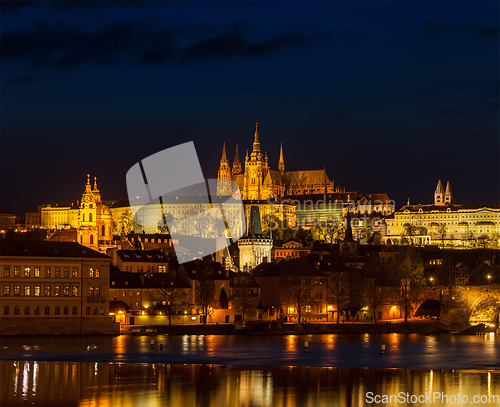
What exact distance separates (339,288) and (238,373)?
38.7 metres

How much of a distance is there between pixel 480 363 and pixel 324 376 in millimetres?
9829

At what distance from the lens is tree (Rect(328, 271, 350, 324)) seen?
67688mm

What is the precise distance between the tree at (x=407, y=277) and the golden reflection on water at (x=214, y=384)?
35.5 m

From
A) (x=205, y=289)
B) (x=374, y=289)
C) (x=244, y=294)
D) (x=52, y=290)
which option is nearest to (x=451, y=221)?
(x=374, y=289)

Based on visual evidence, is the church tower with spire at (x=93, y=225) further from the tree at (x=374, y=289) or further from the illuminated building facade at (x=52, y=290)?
the illuminated building facade at (x=52, y=290)

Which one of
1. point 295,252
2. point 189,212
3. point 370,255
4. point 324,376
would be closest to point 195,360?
point 324,376

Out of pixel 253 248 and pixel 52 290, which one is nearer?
pixel 52 290

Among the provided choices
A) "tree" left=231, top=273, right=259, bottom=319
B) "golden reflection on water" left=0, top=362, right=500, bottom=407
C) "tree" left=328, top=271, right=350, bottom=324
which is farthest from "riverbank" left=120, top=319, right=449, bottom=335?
"golden reflection on water" left=0, top=362, right=500, bottom=407

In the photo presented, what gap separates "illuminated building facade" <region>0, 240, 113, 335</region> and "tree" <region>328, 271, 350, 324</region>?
64.1 feet

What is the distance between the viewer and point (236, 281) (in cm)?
6962

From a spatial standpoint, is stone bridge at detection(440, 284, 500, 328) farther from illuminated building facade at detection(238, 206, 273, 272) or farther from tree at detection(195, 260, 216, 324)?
illuminated building facade at detection(238, 206, 273, 272)

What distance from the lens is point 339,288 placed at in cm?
6988

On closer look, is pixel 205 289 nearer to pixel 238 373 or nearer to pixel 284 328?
pixel 284 328

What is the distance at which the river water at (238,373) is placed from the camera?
84.9ft
